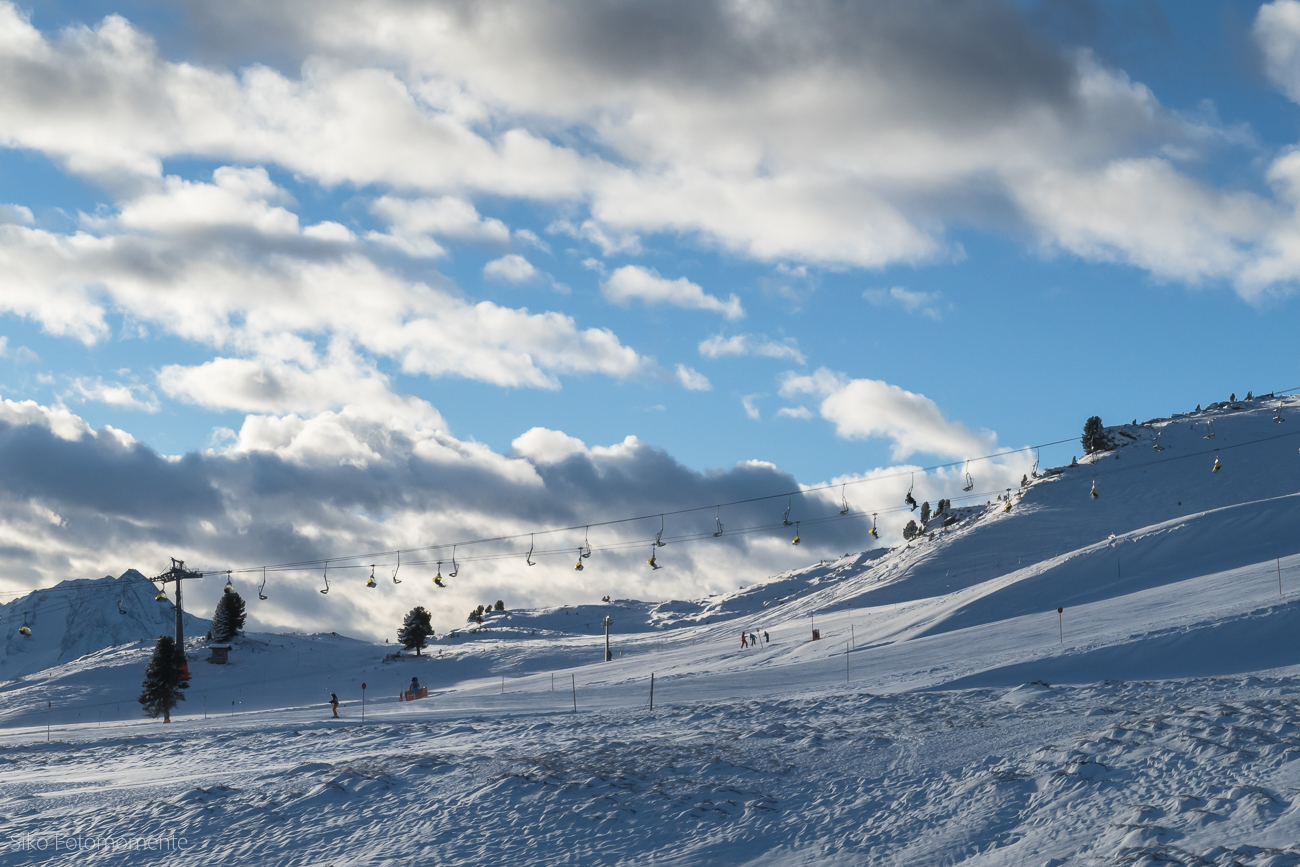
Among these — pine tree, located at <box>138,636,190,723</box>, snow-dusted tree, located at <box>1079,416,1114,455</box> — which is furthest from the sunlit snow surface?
snow-dusted tree, located at <box>1079,416,1114,455</box>

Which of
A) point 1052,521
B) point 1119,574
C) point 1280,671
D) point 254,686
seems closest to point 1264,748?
point 1280,671

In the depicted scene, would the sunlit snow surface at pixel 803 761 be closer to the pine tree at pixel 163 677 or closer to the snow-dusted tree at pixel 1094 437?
the pine tree at pixel 163 677

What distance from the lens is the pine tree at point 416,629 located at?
9912 cm

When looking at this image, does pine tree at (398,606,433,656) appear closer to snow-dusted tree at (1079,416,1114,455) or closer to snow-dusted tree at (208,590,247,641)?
snow-dusted tree at (208,590,247,641)

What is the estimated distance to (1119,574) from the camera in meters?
68.8

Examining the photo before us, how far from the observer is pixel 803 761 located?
2314 cm

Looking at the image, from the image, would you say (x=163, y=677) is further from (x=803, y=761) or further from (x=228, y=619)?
(x=803, y=761)

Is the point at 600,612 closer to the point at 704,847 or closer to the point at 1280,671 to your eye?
the point at 1280,671

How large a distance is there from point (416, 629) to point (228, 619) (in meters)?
19.4

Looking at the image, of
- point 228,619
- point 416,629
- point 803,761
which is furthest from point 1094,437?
point 803,761

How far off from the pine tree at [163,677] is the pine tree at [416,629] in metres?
29.6

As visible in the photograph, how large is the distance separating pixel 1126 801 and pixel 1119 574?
56.0 m

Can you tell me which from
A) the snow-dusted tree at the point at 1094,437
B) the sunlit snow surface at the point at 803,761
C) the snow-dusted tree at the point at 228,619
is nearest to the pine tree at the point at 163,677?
the sunlit snow surface at the point at 803,761

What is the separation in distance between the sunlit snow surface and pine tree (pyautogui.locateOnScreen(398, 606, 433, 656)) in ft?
123
